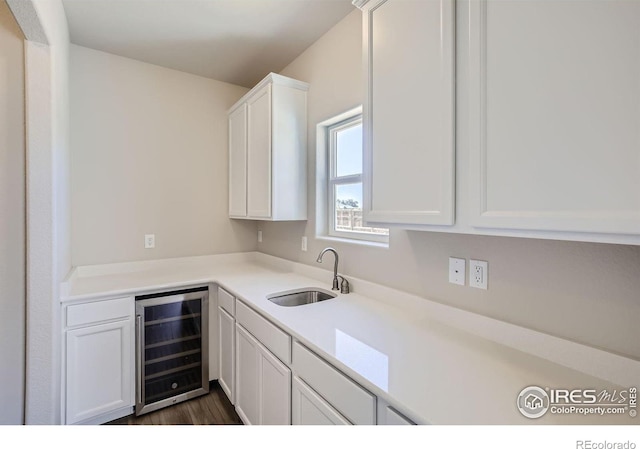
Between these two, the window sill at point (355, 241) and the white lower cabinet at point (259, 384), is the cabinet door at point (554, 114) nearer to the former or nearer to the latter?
the window sill at point (355, 241)

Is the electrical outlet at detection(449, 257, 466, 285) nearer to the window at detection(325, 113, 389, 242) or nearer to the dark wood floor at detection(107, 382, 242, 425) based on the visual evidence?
the window at detection(325, 113, 389, 242)

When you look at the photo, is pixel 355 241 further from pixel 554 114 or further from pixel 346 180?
pixel 554 114

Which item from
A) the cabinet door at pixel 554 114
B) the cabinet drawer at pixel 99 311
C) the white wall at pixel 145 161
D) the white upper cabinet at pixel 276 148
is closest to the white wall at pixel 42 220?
the cabinet drawer at pixel 99 311

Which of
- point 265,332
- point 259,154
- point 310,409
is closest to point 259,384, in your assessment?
point 265,332

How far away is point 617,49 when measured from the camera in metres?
0.68

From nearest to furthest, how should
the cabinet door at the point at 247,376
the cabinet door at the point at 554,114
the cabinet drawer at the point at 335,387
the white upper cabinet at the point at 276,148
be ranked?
the cabinet door at the point at 554,114 → the cabinet drawer at the point at 335,387 → the cabinet door at the point at 247,376 → the white upper cabinet at the point at 276,148

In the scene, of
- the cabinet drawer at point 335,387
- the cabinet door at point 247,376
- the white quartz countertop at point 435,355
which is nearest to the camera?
the white quartz countertop at point 435,355

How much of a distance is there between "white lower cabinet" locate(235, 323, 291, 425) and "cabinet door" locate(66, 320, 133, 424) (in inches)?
28.8

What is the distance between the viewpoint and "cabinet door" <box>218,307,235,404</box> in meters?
1.95

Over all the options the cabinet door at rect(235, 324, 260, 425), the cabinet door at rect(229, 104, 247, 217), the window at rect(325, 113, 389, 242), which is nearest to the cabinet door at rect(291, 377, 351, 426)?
the cabinet door at rect(235, 324, 260, 425)

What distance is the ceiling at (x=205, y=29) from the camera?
181 cm

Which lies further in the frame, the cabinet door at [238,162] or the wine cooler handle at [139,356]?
the cabinet door at [238,162]

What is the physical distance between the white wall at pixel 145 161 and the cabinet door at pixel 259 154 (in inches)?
22.5
